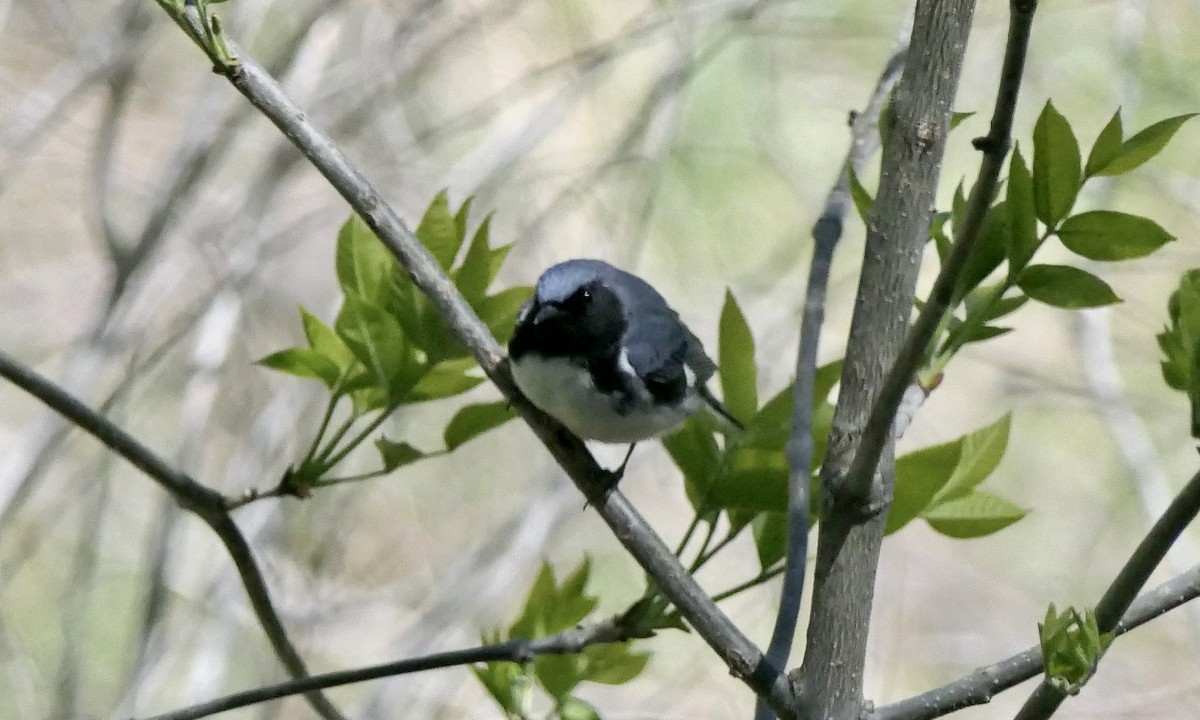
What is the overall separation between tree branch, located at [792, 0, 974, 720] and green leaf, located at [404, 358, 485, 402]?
0.46 meters

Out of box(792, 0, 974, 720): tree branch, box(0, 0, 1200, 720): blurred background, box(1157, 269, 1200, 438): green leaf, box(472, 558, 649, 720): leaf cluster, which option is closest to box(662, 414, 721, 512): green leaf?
box(472, 558, 649, 720): leaf cluster

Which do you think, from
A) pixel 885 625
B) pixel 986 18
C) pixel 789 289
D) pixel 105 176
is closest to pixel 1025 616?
pixel 885 625

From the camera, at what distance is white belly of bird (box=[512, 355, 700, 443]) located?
174 cm

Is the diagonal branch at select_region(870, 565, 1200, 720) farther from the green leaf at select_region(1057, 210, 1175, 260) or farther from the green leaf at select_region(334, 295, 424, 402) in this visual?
the green leaf at select_region(334, 295, 424, 402)

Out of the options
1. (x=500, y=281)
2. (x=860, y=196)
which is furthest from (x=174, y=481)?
(x=500, y=281)

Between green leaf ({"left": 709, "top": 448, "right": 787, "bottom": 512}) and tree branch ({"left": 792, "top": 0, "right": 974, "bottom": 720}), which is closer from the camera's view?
tree branch ({"left": 792, "top": 0, "right": 974, "bottom": 720})

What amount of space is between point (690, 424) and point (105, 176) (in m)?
1.49

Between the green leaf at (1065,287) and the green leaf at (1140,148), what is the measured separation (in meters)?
0.10

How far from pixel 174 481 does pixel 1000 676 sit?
798mm

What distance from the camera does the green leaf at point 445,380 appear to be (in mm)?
1348

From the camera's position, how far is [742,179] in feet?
15.4

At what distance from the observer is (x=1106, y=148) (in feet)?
3.43

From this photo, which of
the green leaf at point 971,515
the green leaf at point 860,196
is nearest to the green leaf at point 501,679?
the green leaf at point 971,515

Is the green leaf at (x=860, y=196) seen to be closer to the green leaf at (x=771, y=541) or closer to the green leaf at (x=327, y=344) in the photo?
the green leaf at (x=771, y=541)
